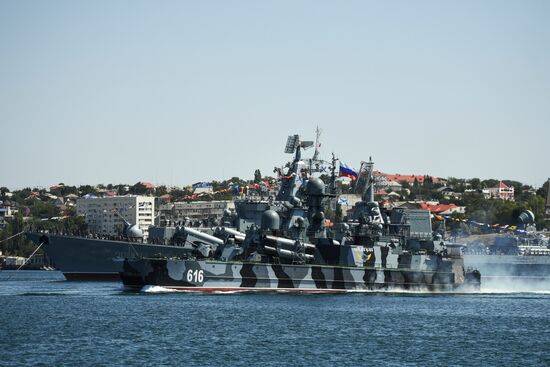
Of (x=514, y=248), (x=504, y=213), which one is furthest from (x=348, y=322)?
(x=504, y=213)

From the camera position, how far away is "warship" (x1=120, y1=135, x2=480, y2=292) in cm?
5595

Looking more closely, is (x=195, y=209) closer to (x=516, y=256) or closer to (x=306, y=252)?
(x=516, y=256)

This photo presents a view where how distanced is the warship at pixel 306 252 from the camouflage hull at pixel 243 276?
0.05 metres

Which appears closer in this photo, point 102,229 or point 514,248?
point 514,248

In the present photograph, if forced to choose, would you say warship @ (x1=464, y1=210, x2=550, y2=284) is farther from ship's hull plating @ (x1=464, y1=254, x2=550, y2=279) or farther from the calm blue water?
the calm blue water

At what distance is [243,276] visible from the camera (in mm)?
56312

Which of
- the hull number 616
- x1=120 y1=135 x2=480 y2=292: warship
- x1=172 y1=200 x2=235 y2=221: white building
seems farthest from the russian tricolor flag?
x1=172 y1=200 x2=235 y2=221: white building

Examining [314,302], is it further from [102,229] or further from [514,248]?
[102,229]

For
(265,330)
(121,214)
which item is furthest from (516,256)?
(265,330)

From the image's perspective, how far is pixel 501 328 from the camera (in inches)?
1768

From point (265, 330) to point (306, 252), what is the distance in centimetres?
1910

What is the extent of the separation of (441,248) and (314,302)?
16.3 meters

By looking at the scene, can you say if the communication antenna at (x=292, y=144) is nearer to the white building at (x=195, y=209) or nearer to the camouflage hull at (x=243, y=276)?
the camouflage hull at (x=243, y=276)

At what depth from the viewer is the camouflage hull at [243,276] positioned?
5525cm
